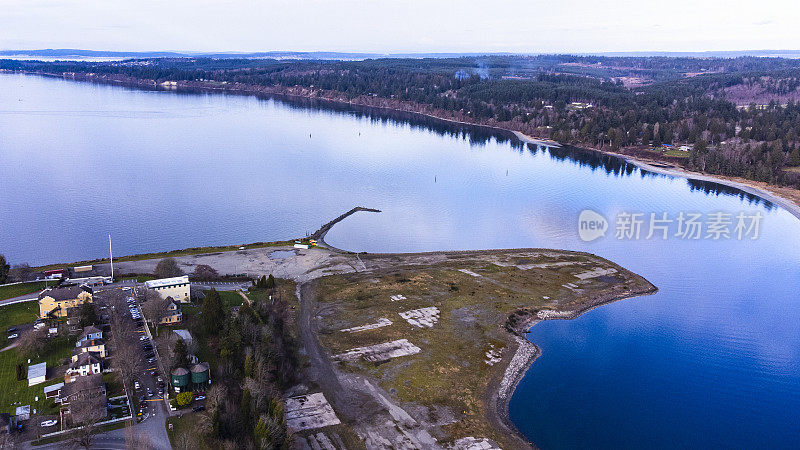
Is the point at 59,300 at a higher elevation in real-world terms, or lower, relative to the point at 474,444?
higher

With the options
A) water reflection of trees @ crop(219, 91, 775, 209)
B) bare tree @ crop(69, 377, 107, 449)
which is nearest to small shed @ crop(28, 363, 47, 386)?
bare tree @ crop(69, 377, 107, 449)

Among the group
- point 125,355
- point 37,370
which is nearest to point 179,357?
point 125,355

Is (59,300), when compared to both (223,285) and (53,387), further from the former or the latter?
(223,285)

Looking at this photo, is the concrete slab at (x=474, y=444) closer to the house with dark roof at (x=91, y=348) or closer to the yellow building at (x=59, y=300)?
the house with dark roof at (x=91, y=348)

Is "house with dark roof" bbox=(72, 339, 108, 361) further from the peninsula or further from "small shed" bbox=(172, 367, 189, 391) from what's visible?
the peninsula

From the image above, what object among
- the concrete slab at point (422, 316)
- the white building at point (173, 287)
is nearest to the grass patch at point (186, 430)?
the white building at point (173, 287)

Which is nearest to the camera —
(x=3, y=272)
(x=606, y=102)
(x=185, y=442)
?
(x=185, y=442)

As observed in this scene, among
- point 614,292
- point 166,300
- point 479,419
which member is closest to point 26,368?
point 166,300

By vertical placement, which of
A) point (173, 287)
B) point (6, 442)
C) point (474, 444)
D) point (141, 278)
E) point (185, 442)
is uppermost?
point (173, 287)
